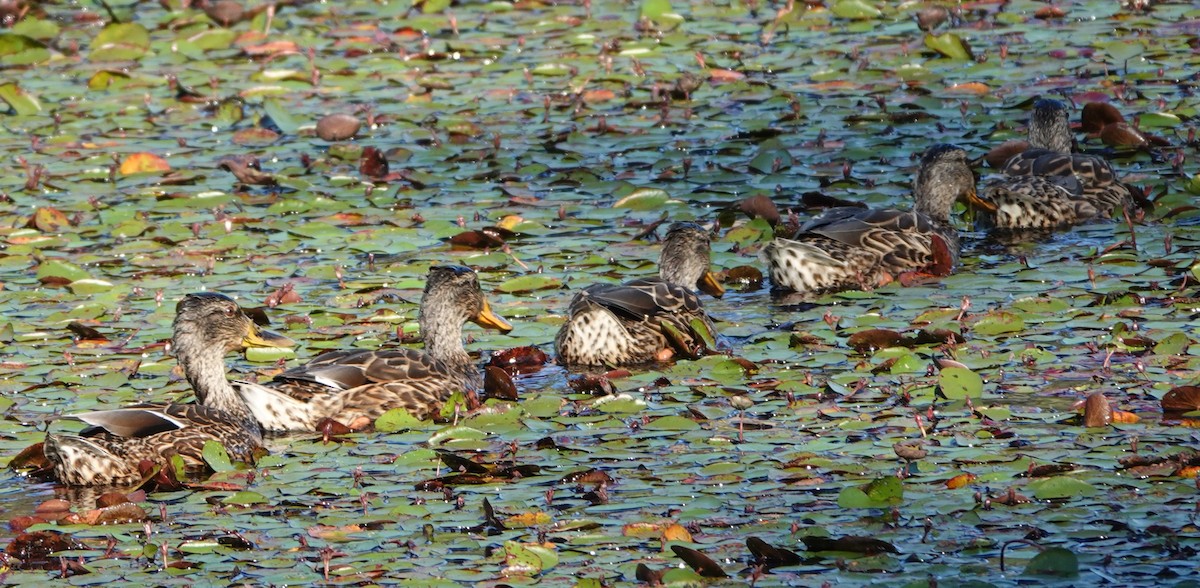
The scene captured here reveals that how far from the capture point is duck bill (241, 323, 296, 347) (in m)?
8.39

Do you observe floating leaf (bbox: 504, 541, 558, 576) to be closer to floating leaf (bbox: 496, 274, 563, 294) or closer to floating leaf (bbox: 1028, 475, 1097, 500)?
floating leaf (bbox: 1028, 475, 1097, 500)

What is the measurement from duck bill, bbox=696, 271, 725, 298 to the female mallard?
0.37 m

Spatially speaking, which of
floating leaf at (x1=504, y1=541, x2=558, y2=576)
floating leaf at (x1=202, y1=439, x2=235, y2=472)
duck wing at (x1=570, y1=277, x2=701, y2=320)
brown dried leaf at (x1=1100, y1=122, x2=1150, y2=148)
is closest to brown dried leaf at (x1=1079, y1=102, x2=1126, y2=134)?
brown dried leaf at (x1=1100, y1=122, x2=1150, y2=148)

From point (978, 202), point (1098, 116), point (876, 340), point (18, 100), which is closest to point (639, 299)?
point (876, 340)

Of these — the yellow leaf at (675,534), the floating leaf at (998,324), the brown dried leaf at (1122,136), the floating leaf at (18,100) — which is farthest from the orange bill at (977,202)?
the floating leaf at (18,100)

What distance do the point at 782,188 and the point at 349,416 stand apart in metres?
4.72

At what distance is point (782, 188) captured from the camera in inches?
476

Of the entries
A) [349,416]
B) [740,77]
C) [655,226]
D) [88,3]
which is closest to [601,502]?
[349,416]

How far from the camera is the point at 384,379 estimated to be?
839 centimetres

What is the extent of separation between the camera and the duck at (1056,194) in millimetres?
11219

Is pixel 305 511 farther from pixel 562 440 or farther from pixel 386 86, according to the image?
pixel 386 86

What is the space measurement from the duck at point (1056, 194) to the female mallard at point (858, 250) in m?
0.62

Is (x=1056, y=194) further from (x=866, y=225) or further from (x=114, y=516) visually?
(x=114, y=516)

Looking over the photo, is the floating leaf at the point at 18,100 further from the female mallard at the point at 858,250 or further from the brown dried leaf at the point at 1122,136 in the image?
the brown dried leaf at the point at 1122,136
